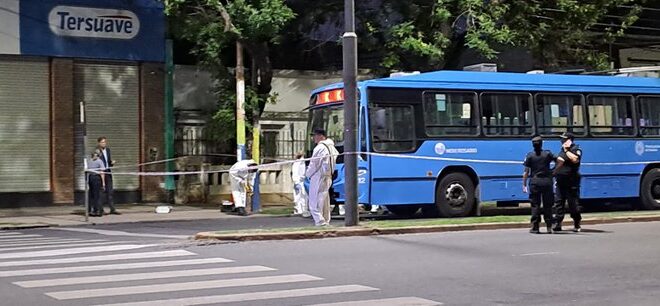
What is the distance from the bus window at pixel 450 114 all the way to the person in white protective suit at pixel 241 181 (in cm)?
515

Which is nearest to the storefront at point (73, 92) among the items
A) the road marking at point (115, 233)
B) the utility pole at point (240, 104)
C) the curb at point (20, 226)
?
the curb at point (20, 226)

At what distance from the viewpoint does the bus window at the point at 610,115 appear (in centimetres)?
2080

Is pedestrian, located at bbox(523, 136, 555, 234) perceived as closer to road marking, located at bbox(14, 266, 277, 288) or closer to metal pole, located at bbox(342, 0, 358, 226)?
metal pole, located at bbox(342, 0, 358, 226)

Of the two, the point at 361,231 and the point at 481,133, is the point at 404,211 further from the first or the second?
the point at 361,231

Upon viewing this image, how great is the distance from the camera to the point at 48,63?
24250 mm

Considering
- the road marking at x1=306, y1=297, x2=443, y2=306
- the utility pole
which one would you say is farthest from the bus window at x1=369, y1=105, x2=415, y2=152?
the road marking at x1=306, y1=297, x2=443, y2=306

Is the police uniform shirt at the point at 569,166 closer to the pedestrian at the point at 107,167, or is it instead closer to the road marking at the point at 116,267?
the road marking at the point at 116,267

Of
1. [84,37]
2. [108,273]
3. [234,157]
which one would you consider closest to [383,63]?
[234,157]

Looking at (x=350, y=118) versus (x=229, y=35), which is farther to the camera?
(x=229, y=35)

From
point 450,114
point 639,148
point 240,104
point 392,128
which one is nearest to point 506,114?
point 450,114

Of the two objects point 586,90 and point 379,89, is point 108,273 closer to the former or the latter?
point 379,89

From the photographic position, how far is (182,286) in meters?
9.49

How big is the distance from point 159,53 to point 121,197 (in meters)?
4.49

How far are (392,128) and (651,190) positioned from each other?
290 inches
